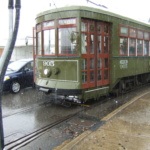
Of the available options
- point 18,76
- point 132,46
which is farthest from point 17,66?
point 132,46

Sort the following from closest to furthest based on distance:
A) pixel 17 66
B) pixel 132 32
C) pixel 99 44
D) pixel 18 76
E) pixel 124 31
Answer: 1. pixel 99 44
2. pixel 124 31
3. pixel 132 32
4. pixel 18 76
5. pixel 17 66

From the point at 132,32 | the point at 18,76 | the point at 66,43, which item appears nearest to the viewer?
the point at 66,43

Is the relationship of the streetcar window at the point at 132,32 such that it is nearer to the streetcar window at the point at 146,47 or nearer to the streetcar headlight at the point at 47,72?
the streetcar window at the point at 146,47

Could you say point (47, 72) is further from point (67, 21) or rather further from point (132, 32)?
point (132, 32)

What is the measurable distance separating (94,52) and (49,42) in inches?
61.7

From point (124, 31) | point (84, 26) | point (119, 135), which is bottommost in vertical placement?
point (119, 135)

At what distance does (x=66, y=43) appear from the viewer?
6.77 meters

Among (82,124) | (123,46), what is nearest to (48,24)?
(123,46)

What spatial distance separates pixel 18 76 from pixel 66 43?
13.5ft

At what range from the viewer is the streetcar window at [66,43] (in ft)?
21.8

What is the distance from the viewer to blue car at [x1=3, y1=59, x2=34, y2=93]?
31.1 feet

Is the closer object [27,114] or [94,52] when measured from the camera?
[27,114]

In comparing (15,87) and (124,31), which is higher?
(124,31)

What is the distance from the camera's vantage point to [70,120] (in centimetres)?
593
